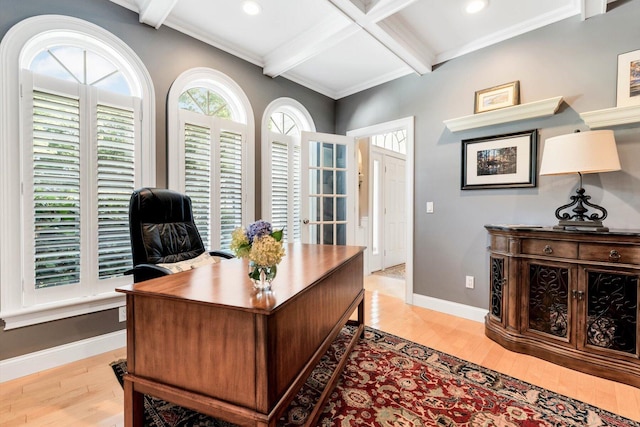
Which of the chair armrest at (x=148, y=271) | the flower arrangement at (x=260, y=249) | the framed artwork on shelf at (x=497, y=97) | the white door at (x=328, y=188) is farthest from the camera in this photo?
the white door at (x=328, y=188)

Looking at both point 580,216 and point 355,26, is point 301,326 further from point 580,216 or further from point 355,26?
point 355,26

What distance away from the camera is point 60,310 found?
2.00 metres

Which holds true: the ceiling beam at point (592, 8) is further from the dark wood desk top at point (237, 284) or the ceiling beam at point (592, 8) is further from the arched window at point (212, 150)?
the arched window at point (212, 150)

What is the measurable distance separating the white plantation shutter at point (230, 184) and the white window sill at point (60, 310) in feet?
3.33


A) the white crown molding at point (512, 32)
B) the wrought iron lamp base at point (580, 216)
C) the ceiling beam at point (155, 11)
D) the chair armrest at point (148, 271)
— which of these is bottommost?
the chair armrest at point (148, 271)

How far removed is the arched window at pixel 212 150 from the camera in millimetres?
2602

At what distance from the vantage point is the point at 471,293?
2871mm

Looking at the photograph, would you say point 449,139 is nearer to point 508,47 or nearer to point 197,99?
point 508,47

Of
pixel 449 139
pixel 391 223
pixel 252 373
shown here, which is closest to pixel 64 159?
pixel 252 373

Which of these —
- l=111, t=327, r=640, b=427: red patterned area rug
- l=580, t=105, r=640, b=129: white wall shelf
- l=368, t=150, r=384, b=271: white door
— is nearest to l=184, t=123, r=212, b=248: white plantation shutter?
l=111, t=327, r=640, b=427: red patterned area rug

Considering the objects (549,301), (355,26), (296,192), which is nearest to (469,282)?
(549,301)

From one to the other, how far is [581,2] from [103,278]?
13.7 ft

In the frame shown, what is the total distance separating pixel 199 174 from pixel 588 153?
3069mm

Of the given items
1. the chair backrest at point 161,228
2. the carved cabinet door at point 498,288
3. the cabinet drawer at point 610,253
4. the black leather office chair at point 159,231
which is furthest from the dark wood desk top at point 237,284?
the cabinet drawer at point 610,253
